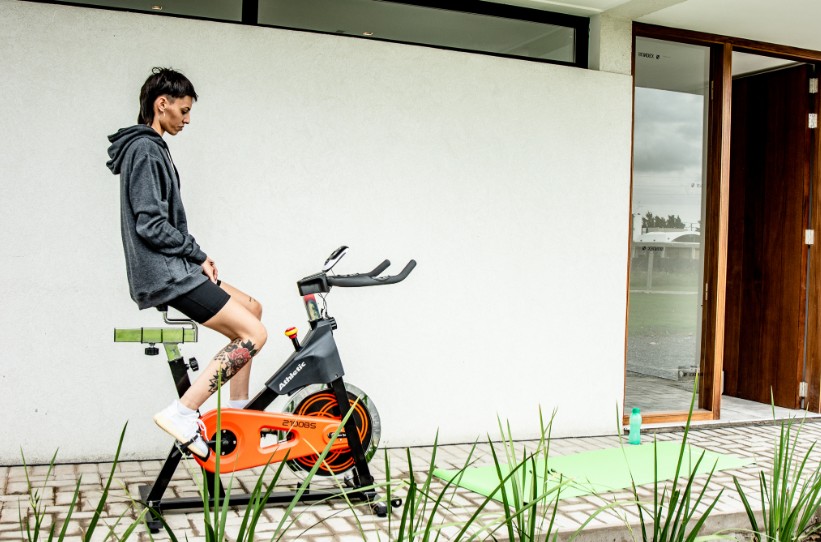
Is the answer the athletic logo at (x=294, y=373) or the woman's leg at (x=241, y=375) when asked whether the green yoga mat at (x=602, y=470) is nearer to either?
the athletic logo at (x=294, y=373)

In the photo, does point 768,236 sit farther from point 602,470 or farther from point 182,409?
point 182,409

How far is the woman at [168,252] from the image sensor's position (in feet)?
10.4

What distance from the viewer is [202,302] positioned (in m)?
3.24

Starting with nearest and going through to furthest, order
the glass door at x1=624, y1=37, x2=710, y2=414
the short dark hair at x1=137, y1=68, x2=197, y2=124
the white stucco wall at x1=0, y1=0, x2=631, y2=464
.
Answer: the short dark hair at x1=137, y1=68, x2=197, y2=124
the white stucco wall at x1=0, y1=0, x2=631, y2=464
the glass door at x1=624, y1=37, x2=710, y2=414

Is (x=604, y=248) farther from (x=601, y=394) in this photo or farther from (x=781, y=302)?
(x=781, y=302)

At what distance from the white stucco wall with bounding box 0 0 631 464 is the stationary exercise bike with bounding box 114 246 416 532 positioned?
106 centimetres

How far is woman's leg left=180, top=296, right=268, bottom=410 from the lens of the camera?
3.23m

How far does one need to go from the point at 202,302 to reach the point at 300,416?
63 cm

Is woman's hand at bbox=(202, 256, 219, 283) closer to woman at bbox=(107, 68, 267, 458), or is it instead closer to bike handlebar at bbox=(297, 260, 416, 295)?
woman at bbox=(107, 68, 267, 458)

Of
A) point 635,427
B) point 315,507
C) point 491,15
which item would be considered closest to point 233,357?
point 315,507

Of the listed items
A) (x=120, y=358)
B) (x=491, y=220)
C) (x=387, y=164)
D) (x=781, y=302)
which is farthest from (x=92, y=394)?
(x=781, y=302)

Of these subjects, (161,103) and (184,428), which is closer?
(184,428)

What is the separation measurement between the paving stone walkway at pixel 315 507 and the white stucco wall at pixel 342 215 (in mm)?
291

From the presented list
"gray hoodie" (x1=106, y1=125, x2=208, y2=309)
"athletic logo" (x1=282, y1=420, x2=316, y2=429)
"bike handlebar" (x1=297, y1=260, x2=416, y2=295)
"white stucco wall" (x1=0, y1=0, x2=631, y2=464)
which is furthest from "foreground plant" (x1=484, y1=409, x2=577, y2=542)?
"white stucco wall" (x1=0, y1=0, x2=631, y2=464)
